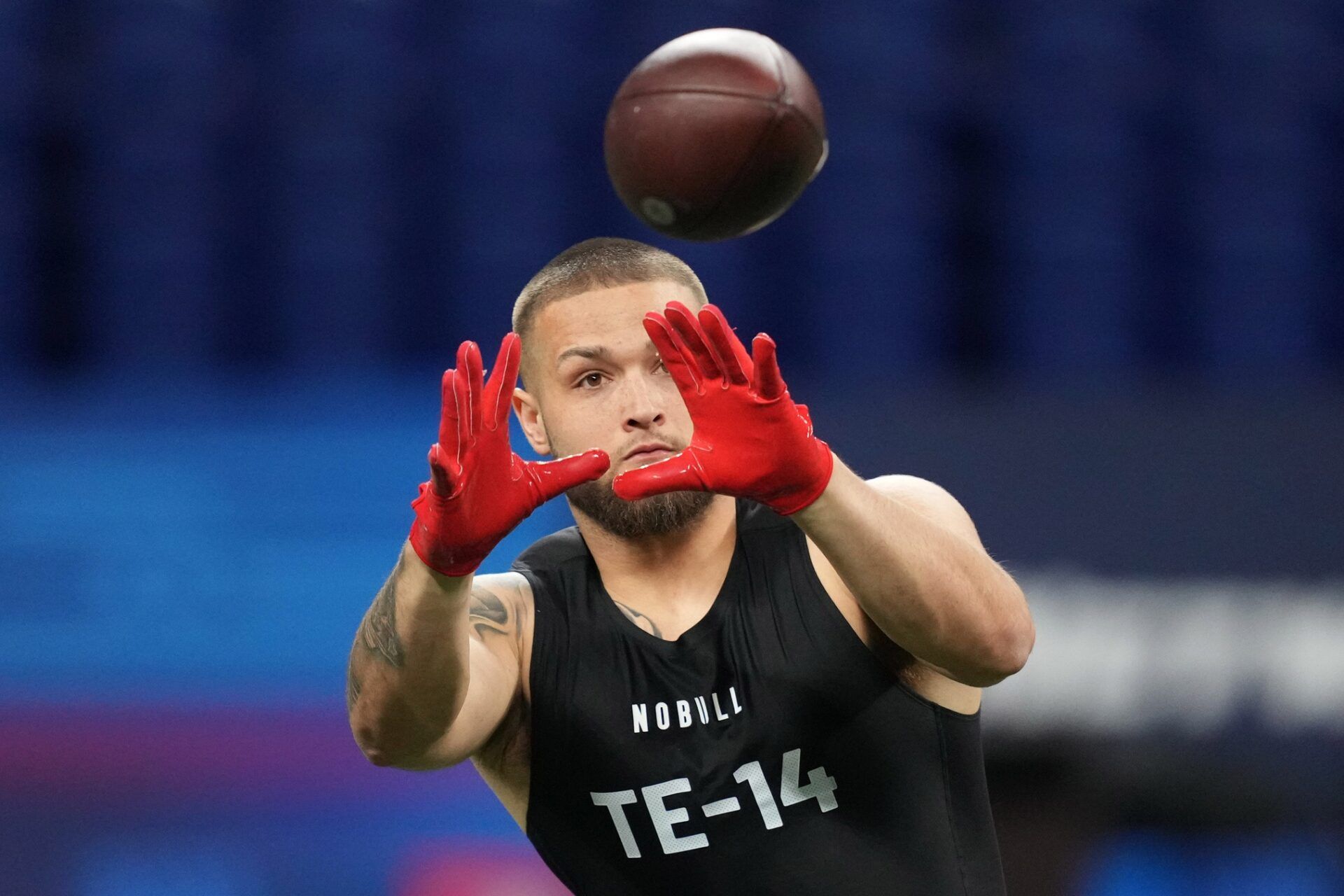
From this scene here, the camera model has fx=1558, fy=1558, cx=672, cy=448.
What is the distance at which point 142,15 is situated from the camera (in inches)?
254

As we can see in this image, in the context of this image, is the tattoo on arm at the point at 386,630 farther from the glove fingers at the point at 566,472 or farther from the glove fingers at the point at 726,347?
the glove fingers at the point at 726,347

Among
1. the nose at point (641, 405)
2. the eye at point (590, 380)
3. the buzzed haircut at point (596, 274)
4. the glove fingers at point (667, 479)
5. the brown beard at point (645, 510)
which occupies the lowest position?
the glove fingers at point (667, 479)

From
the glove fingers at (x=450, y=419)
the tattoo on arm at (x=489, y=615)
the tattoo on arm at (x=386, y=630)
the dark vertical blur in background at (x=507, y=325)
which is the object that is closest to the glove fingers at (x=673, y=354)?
the glove fingers at (x=450, y=419)

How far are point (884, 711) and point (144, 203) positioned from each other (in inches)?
182

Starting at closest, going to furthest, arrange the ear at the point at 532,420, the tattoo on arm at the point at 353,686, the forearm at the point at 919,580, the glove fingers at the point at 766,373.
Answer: the glove fingers at the point at 766,373, the forearm at the point at 919,580, the tattoo on arm at the point at 353,686, the ear at the point at 532,420

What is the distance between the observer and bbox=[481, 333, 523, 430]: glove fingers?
2490 mm

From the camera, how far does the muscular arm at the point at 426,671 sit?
258 cm

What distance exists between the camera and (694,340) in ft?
7.92

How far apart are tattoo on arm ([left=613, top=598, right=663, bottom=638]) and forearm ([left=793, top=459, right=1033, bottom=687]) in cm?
49

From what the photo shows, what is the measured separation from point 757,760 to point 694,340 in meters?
0.83

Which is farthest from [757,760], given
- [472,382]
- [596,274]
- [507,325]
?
[507,325]

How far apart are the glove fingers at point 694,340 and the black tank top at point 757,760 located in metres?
0.62

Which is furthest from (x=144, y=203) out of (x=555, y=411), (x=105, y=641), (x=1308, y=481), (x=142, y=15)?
(x=1308, y=481)

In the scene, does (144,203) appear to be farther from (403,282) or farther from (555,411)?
(555,411)
